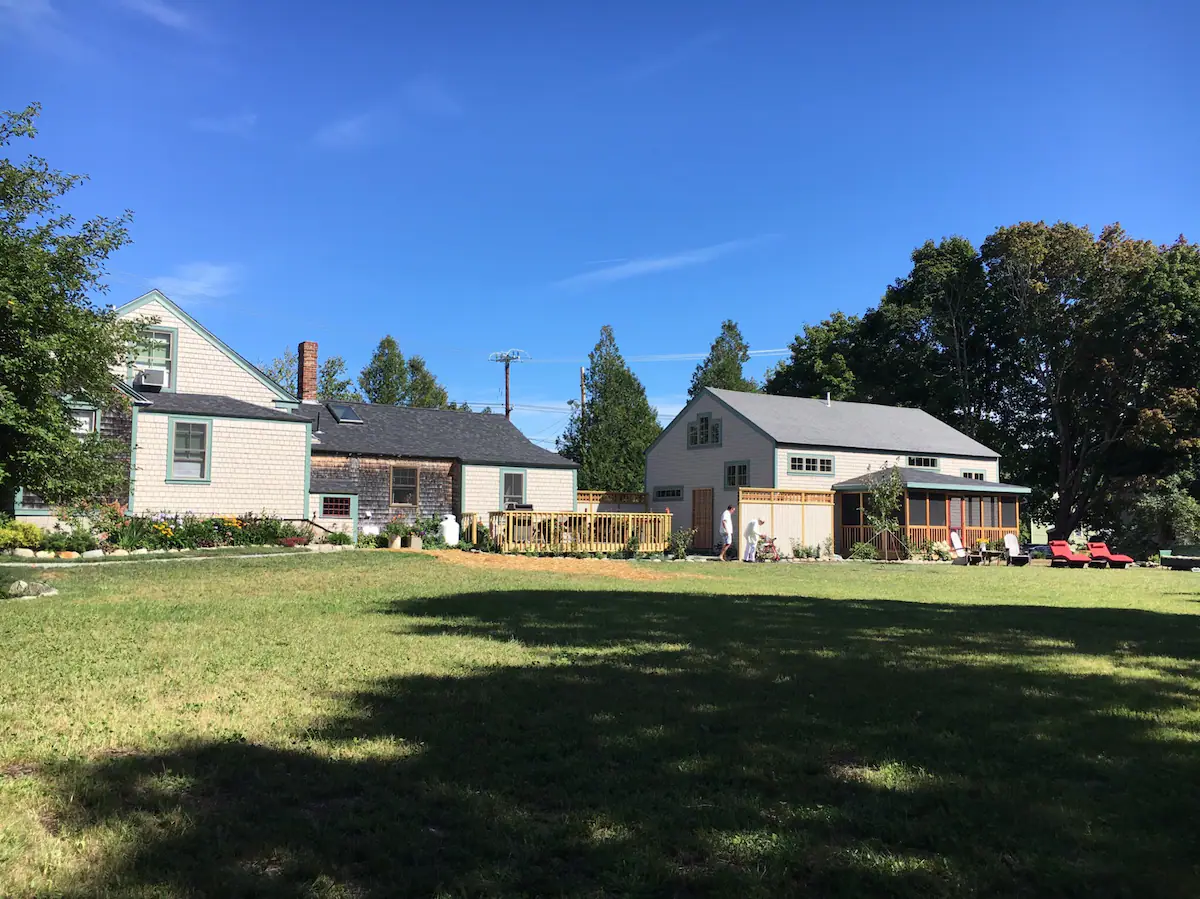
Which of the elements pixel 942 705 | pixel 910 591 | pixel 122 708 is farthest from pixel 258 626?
pixel 910 591

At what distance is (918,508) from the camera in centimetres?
2953

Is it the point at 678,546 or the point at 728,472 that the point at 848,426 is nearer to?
the point at 728,472

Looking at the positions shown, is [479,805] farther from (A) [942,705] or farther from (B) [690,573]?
(B) [690,573]

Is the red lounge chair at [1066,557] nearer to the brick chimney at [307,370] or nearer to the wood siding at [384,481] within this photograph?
the wood siding at [384,481]

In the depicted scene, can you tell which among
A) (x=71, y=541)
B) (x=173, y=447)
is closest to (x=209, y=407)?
(x=173, y=447)

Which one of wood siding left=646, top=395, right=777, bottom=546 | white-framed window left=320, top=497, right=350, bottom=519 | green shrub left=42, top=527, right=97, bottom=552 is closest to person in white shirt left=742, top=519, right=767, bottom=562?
wood siding left=646, top=395, right=777, bottom=546

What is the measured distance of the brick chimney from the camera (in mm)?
29922

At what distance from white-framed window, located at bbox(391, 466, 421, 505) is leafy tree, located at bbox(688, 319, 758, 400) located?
29374 mm

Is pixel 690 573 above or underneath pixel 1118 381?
underneath

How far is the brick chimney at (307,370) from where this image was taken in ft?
98.2

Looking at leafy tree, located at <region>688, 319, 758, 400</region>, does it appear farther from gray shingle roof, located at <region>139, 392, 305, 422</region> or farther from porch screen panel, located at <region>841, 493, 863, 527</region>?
gray shingle roof, located at <region>139, 392, 305, 422</region>

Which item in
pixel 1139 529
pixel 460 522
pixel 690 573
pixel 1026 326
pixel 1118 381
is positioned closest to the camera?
pixel 690 573

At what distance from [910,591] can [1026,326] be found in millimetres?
32736

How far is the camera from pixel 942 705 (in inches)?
212
